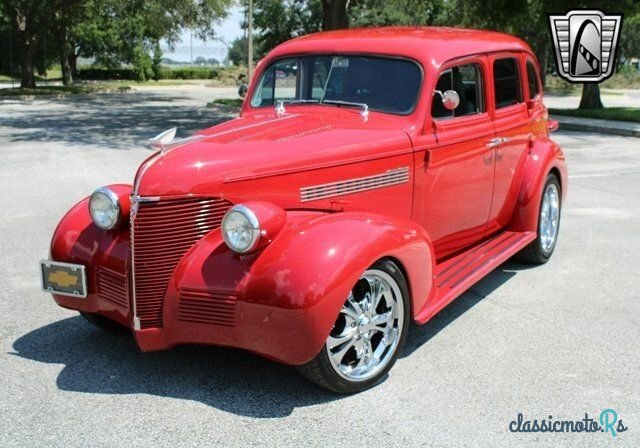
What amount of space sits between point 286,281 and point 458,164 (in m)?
2.05

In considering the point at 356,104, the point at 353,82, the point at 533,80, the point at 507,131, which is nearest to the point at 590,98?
the point at 533,80

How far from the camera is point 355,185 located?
4141mm

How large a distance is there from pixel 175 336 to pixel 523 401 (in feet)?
5.98

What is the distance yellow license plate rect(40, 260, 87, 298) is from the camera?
3914 mm

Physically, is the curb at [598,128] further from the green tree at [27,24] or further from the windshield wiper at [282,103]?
the green tree at [27,24]

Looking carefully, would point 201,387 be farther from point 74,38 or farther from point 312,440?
point 74,38

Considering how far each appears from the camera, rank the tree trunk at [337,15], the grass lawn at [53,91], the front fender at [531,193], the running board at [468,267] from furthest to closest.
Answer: the grass lawn at [53,91] → the tree trunk at [337,15] → the front fender at [531,193] → the running board at [468,267]

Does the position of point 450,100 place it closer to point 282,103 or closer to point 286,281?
point 282,103

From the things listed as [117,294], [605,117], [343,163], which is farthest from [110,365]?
[605,117]

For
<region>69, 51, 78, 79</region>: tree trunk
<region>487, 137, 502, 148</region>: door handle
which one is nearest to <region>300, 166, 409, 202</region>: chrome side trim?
<region>487, 137, 502, 148</region>: door handle

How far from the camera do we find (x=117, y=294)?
383 centimetres

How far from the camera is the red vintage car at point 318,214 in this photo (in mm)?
3414
